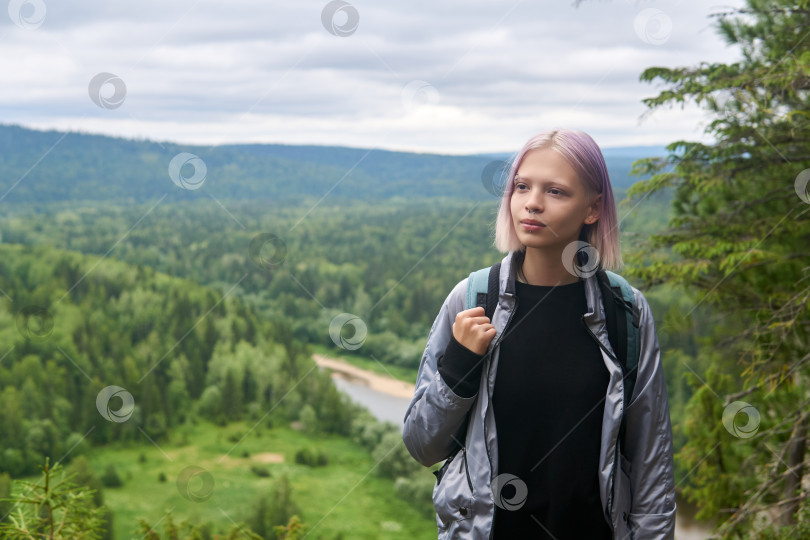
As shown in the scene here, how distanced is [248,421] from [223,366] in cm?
508

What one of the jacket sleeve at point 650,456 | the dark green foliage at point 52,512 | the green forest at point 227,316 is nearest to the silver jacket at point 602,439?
the jacket sleeve at point 650,456

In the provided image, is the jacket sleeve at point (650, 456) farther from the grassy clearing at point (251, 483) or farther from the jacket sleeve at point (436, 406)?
the grassy clearing at point (251, 483)

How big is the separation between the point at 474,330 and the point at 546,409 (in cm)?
25

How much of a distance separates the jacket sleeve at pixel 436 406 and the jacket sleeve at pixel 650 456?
375 millimetres

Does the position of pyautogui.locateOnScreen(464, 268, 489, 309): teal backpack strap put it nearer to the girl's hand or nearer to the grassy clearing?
the girl's hand

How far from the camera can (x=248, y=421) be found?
59.2 metres

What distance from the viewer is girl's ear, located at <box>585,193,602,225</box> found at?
5.29 feet

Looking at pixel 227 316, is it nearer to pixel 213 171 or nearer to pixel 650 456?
pixel 213 171

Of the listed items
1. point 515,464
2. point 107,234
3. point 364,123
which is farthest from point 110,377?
point 515,464

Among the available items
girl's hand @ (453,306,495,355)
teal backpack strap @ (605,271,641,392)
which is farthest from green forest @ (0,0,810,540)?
girl's hand @ (453,306,495,355)

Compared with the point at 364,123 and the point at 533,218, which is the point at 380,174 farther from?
the point at 533,218

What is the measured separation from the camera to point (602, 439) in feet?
4.89

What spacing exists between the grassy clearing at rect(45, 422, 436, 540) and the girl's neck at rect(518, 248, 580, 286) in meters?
49.1

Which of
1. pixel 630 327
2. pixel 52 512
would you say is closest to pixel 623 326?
pixel 630 327
